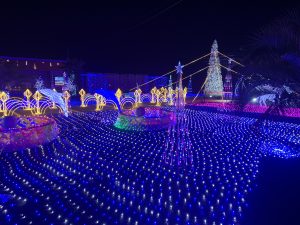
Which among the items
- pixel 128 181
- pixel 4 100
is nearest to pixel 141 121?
pixel 128 181

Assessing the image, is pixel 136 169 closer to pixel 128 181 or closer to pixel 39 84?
pixel 128 181

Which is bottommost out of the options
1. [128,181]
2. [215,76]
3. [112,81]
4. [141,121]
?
[128,181]

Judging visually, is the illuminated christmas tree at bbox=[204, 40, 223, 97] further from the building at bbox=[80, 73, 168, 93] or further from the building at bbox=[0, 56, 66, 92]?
the building at bbox=[0, 56, 66, 92]

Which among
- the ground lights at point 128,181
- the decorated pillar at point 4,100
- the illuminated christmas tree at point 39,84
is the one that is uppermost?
the illuminated christmas tree at point 39,84

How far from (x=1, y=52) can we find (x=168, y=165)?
77.0 feet

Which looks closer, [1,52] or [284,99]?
[284,99]

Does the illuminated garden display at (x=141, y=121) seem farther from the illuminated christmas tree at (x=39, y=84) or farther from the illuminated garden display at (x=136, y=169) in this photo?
the illuminated christmas tree at (x=39, y=84)

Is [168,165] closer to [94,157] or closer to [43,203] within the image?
[94,157]

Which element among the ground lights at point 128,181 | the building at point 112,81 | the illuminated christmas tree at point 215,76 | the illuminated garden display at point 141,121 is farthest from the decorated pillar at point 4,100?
the illuminated christmas tree at point 215,76

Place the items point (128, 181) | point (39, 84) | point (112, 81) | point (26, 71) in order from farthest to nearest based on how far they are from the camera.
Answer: point (112, 81) < point (26, 71) < point (39, 84) < point (128, 181)

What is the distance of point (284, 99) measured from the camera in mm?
4605

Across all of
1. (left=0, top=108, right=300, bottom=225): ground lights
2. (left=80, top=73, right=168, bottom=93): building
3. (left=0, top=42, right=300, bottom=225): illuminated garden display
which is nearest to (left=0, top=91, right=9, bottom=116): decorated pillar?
(left=0, top=42, right=300, bottom=225): illuminated garden display

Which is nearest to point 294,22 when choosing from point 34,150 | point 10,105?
point 34,150

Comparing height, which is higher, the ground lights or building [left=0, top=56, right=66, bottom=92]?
building [left=0, top=56, right=66, bottom=92]
